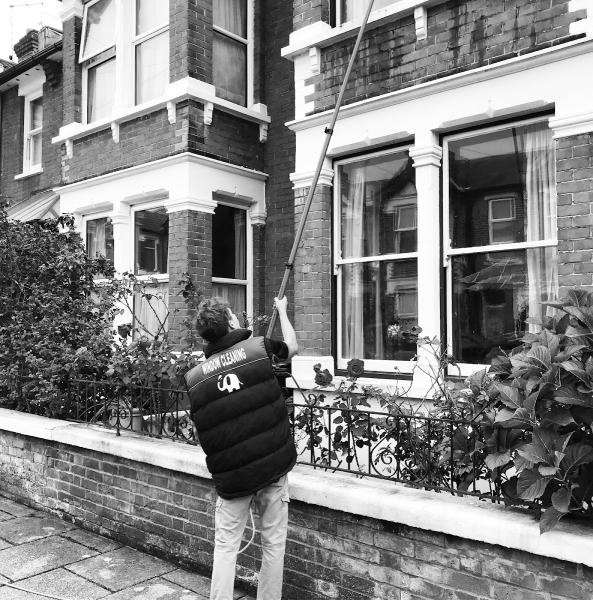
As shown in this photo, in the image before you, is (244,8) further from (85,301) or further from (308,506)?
(308,506)

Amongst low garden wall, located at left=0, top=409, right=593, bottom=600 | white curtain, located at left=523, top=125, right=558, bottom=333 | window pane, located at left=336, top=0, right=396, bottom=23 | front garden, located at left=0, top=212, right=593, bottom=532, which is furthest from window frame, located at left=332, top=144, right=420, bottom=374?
low garden wall, located at left=0, top=409, right=593, bottom=600

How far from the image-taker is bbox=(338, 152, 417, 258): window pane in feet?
19.6

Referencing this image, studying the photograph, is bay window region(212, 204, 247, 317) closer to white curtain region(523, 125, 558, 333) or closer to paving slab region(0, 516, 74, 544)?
paving slab region(0, 516, 74, 544)

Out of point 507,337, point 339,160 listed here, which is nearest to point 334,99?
point 339,160

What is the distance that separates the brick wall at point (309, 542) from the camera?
288 cm

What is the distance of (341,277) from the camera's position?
6336mm

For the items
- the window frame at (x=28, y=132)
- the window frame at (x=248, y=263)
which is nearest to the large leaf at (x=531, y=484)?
the window frame at (x=248, y=263)

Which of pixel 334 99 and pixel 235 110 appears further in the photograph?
pixel 235 110

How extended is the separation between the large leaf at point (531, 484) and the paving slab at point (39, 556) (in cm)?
310

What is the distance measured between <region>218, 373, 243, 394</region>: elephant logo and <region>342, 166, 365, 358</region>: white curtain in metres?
3.08

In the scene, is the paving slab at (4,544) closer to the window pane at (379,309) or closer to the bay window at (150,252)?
the window pane at (379,309)

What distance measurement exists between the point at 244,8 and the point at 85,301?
15.7ft

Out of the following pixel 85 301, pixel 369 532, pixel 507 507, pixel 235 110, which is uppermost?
pixel 235 110

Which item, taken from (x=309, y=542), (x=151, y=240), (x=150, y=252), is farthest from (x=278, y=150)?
(x=309, y=542)
